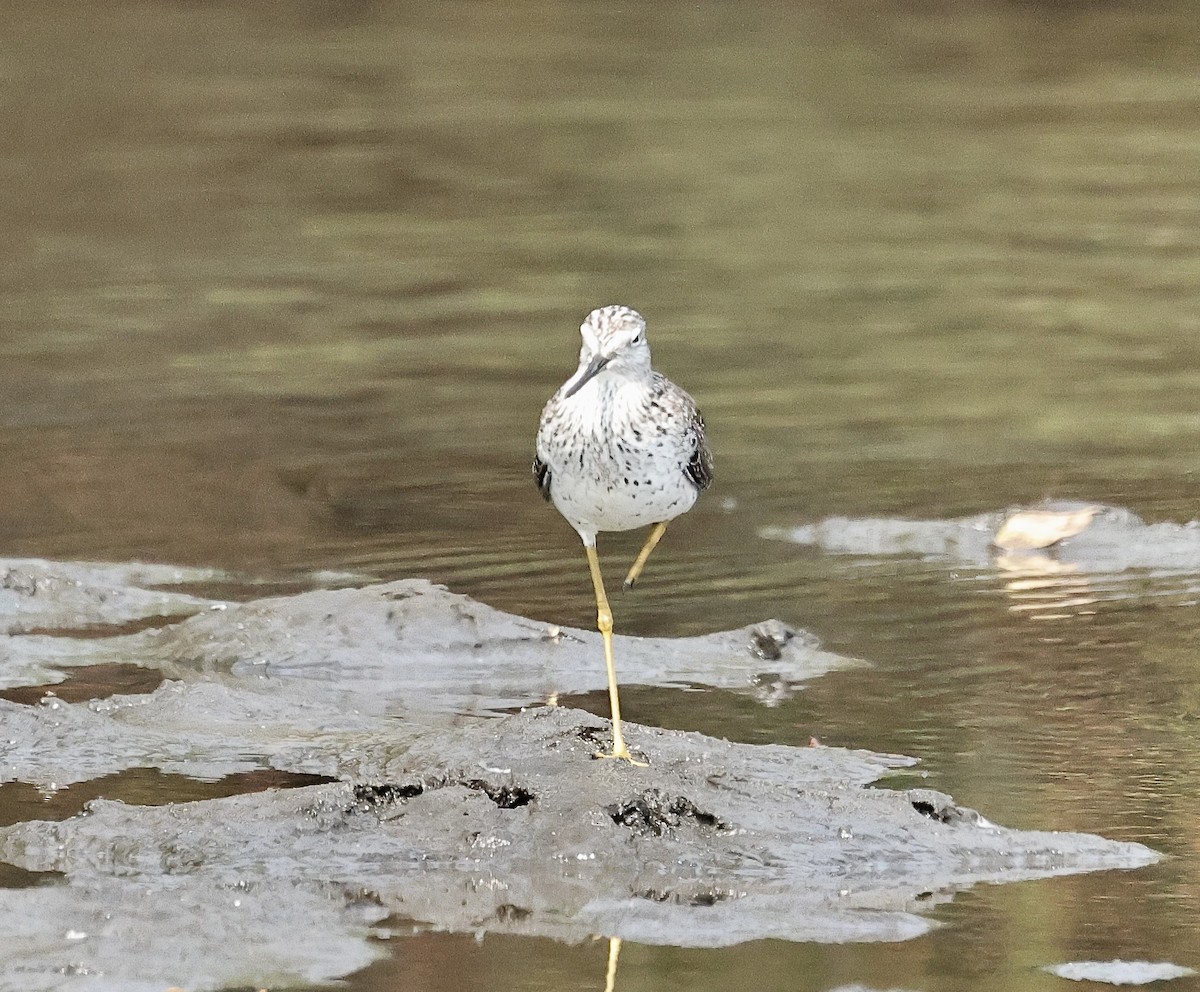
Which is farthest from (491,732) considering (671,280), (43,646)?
(671,280)

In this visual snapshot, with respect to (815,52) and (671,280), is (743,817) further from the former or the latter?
(815,52)

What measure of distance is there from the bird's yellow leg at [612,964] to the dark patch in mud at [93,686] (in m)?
2.47

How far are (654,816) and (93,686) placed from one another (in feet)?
7.81

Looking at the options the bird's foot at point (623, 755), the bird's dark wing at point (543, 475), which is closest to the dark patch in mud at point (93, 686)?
the bird's dark wing at point (543, 475)

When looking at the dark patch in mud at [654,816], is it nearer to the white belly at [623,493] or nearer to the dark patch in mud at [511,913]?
the dark patch in mud at [511,913]

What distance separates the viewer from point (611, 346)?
20.3 feet

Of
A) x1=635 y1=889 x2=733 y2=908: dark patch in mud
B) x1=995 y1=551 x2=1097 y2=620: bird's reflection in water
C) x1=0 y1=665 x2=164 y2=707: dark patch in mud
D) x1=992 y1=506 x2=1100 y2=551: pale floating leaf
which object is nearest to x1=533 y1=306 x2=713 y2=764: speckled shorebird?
x1=635 y1=889 x2=733 y2=908: dark patch in mud

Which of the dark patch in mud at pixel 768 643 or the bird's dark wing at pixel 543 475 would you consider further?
the dark patch in mud at pixel 768 643

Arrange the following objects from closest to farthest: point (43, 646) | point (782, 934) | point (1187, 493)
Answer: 1. point (782, 934)
2. point (43, 646)
3. point (1187, 493)

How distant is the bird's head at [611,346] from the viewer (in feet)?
20.2

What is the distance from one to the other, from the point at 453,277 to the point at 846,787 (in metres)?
9.42

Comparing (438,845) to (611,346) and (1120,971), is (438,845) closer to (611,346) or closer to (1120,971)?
(611,346)

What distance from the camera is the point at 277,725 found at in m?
6.84

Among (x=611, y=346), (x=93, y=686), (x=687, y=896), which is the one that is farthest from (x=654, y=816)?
(x=93, y=686)
